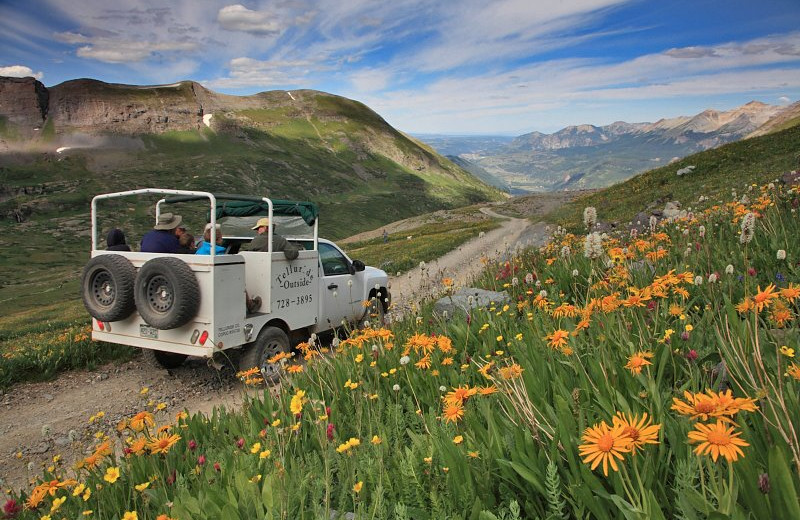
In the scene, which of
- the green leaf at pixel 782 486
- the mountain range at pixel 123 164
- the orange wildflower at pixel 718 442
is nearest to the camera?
the orange wildflower at pixel 718 442

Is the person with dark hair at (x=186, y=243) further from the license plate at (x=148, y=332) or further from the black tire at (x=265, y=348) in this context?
the black tire at (x=265, y=348)

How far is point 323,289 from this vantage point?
9.73m

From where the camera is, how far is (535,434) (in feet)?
8.11

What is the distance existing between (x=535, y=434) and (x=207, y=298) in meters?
5.82

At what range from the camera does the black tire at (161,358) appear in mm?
8867

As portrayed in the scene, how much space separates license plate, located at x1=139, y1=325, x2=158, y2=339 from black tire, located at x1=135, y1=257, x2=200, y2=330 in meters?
0.47

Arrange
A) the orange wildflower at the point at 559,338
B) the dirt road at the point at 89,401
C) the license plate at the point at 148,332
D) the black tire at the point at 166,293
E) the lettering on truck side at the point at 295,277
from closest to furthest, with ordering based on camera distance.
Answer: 1. the orange wildflower at the point at 559,338
2. the dirt road at the point at 89,401
3. the black tire at the point at 166,293
4. the license plate at the point at 148,332
5. the lettering on truck side at the point at 295,277

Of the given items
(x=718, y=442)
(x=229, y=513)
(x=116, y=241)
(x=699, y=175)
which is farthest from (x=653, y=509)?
(x=699, y=175)

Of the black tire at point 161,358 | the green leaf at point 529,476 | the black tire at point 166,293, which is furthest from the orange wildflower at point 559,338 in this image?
the black tire at point 161,358

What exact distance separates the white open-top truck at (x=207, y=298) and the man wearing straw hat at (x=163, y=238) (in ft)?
1.01

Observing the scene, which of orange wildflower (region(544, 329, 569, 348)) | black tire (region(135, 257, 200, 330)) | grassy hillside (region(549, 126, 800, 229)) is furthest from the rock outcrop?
orange wildflower (region(544, 329, 569, 348))

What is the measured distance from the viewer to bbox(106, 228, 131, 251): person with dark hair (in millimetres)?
9008

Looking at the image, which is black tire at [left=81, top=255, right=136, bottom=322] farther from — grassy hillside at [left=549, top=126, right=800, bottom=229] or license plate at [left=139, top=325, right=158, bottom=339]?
grassy hillside at [left=549, top=126, right=800, bottom=229]

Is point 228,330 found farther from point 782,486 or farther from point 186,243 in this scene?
point 782,486
